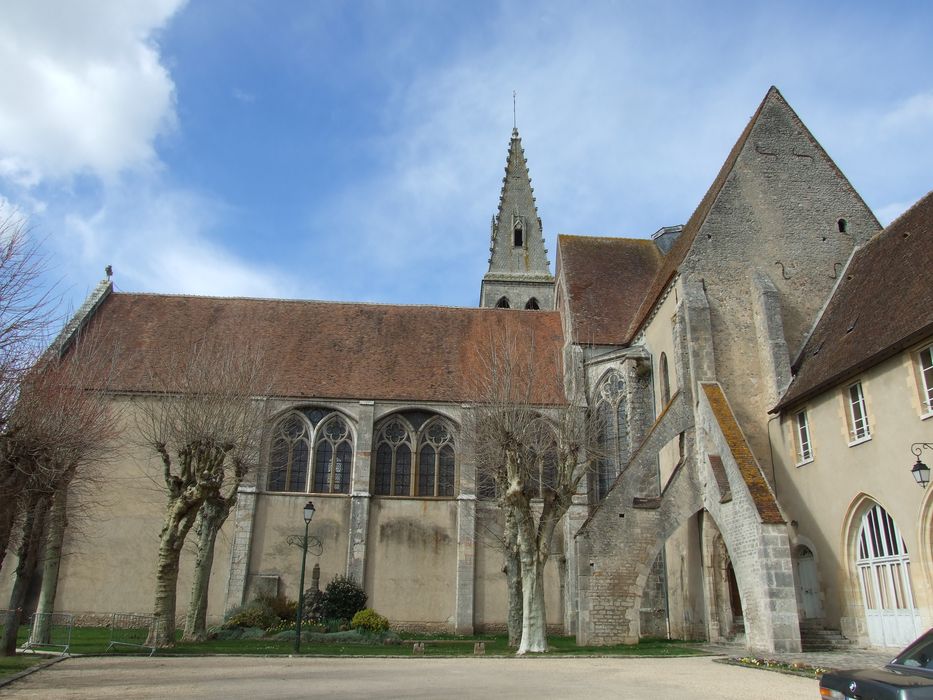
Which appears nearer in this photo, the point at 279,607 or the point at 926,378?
the point at 926,378

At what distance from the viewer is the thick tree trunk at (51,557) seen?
1493 cm

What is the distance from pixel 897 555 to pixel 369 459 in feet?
45.8

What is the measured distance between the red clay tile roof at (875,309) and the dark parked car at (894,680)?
8.12 metres

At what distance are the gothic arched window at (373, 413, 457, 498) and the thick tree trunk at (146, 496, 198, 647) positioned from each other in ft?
23.9

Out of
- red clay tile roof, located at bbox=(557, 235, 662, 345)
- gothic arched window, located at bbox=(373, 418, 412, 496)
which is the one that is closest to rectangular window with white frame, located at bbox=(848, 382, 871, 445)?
red clay tile roof, located at bbox=(557, 235, 662, 345)

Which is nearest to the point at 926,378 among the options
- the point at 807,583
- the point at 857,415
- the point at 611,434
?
the point at 857,415

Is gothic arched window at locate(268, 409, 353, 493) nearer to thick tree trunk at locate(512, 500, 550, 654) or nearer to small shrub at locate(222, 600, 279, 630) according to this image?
small shrub at locate(222, 600, 279, 630)

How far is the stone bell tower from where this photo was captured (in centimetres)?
3425

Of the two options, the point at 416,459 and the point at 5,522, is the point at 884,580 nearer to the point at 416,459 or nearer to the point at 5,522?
the point at 416,459

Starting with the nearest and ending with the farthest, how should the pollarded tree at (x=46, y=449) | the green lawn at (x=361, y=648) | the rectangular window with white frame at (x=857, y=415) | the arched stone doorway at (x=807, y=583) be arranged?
the pollarded tree at (x=46, y=449) → the rectangular window with white frame at (x=857, y=415) → the green lawn at (x=361, y=648) → the arched stone doorway at (x=807, y=583)

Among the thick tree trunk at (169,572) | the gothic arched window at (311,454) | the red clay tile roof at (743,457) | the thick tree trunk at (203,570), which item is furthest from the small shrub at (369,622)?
the red clay tile roof at (743,457)

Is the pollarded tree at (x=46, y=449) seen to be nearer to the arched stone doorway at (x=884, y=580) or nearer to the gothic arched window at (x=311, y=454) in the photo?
the gothic arched window at (x=311, y=454)

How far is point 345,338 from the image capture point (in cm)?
2559

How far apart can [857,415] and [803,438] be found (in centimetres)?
214
